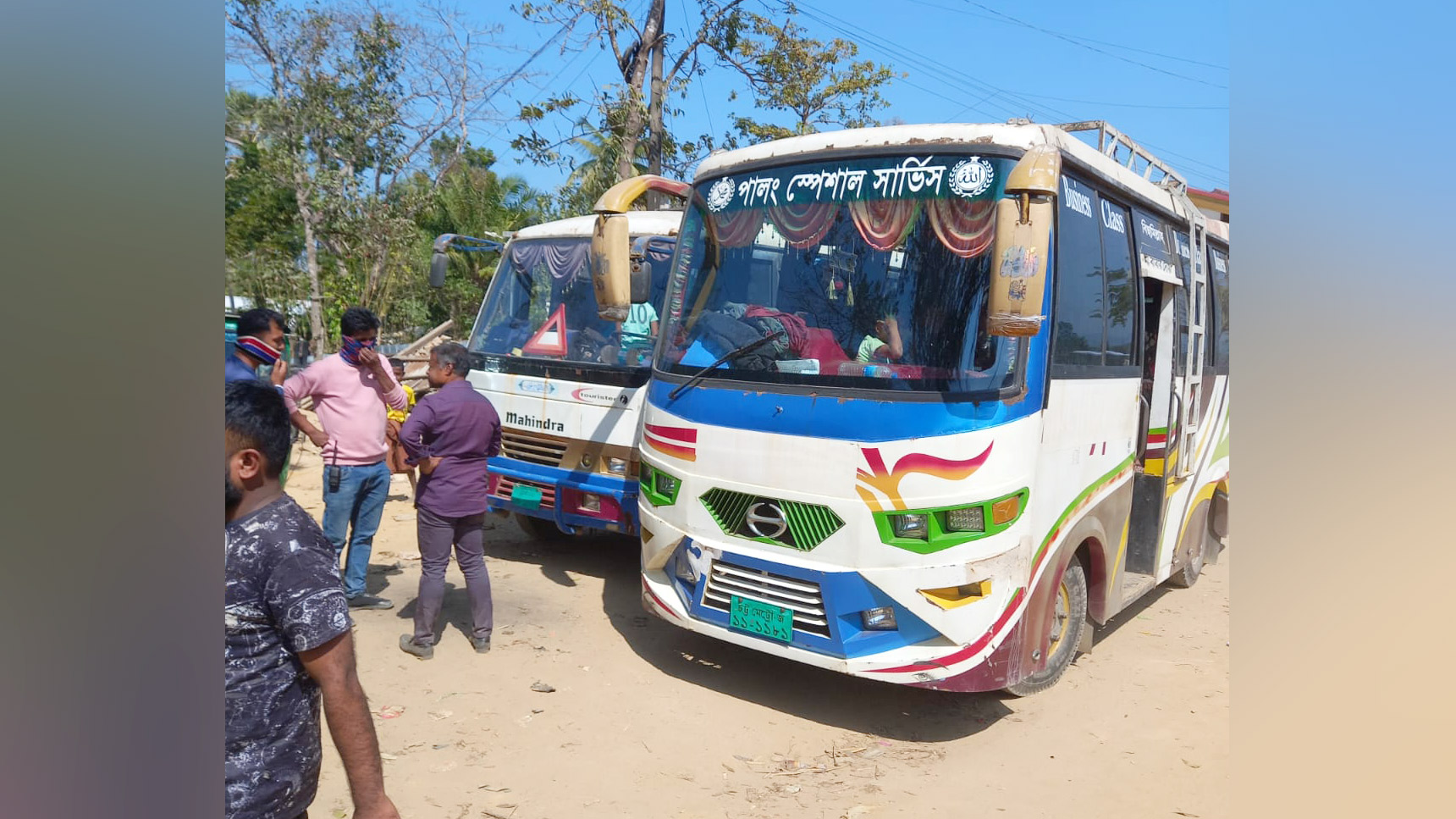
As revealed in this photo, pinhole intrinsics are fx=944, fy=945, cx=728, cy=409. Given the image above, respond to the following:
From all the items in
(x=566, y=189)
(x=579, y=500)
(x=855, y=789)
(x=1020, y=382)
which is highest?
(x=566, y=189)

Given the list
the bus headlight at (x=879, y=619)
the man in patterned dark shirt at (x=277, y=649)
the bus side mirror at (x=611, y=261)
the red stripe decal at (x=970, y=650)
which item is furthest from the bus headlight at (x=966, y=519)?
the man in patterned dark shirt at (x=277, y=649)

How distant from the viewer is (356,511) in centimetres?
609

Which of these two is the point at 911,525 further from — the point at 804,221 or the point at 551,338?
the point at 551,338

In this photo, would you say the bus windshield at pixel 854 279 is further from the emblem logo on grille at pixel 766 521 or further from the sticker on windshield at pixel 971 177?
the emblem logo on grille at pixel 766 521

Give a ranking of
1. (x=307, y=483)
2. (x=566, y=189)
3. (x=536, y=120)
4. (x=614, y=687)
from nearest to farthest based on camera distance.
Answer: (x=614, y=687), (x=307, y=483), (x=536, y=120), (x=566, y=189)

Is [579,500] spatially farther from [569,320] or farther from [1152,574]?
[1152,574]

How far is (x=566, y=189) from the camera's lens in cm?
1544

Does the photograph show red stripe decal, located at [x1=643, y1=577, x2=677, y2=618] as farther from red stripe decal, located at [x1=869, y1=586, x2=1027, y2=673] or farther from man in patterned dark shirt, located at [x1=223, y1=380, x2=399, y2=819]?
man in patterned dark shirt, located at [x1=223, y1=380, x2=399, y2=819]

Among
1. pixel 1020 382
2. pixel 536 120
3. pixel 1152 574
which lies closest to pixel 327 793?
pixel 1020 382

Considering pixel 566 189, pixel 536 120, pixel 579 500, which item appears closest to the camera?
pixel 579 500

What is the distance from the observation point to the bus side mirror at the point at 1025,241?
154 inches

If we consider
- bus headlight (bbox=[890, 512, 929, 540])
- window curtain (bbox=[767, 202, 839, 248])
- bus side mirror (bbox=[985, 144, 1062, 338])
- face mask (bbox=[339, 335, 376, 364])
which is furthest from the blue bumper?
bus side mirror (bbox=[985, 144, 1062, 338])
